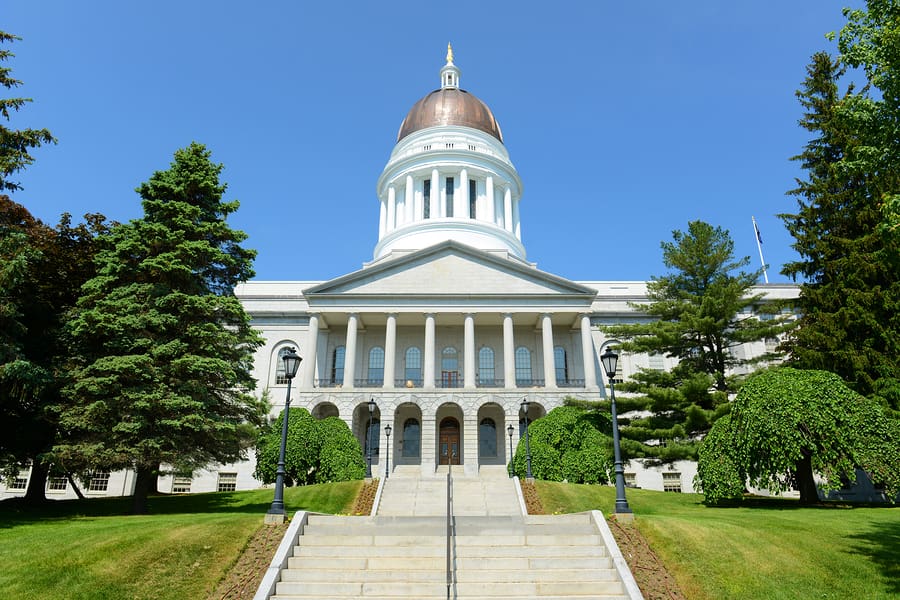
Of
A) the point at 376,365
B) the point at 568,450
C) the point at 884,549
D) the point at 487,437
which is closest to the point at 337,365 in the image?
the point at 376,365

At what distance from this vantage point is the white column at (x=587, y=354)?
3538cm

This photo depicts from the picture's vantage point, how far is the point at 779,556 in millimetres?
11695

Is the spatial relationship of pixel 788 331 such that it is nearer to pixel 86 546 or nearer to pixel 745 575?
pixel 745 575

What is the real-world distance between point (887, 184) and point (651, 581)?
703 inches

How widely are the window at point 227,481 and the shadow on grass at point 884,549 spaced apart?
34131 mm

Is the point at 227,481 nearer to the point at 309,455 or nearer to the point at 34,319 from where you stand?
the point at 309,455

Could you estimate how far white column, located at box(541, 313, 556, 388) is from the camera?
35.5 metres

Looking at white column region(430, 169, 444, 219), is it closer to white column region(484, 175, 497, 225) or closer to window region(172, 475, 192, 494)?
white column region(484, 175, 497, 225)

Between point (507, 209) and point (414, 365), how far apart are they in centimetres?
2012

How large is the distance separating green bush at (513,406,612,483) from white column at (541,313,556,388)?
21.2 ft

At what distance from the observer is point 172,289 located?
2022cm

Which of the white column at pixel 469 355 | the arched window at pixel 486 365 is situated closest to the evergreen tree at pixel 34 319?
the white column at pixel 469 355

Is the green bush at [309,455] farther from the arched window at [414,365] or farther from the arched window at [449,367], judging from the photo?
the arched window at [449,367]

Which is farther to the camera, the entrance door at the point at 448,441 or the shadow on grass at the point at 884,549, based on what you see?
the entrance door at the point at 448,441
